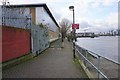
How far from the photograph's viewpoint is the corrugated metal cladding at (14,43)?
11.8m

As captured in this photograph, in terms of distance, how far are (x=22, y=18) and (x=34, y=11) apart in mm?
22363

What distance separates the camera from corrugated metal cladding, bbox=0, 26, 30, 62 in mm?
11766

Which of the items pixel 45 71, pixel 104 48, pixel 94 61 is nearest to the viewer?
pixel 94 61

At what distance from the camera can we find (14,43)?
13.5m

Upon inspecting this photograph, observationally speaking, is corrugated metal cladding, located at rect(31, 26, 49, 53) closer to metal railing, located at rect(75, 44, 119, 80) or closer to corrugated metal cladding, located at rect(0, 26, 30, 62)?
corrugated metal cladding, located at rect(0, 26, 30, 62)

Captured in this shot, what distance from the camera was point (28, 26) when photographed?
18.0 meters

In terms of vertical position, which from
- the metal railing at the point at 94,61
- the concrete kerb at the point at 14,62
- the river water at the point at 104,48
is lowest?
the river water at the point at 104,48

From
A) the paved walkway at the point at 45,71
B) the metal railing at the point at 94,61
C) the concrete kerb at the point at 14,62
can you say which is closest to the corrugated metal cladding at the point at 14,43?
the concrete kerb at the point at 14,62

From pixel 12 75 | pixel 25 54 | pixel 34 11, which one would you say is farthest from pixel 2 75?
pixel 34 11

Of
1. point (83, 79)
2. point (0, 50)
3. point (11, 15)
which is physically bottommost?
point (83, 79)

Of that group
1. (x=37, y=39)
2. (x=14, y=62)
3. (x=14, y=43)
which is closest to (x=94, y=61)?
(x=14, y=62)

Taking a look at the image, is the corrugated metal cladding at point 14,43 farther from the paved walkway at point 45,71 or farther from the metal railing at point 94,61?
the metal railing at point 94,61

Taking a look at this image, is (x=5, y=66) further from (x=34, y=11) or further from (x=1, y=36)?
(x=34, y=11)

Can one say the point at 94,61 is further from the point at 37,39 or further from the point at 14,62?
the point at 37,39
